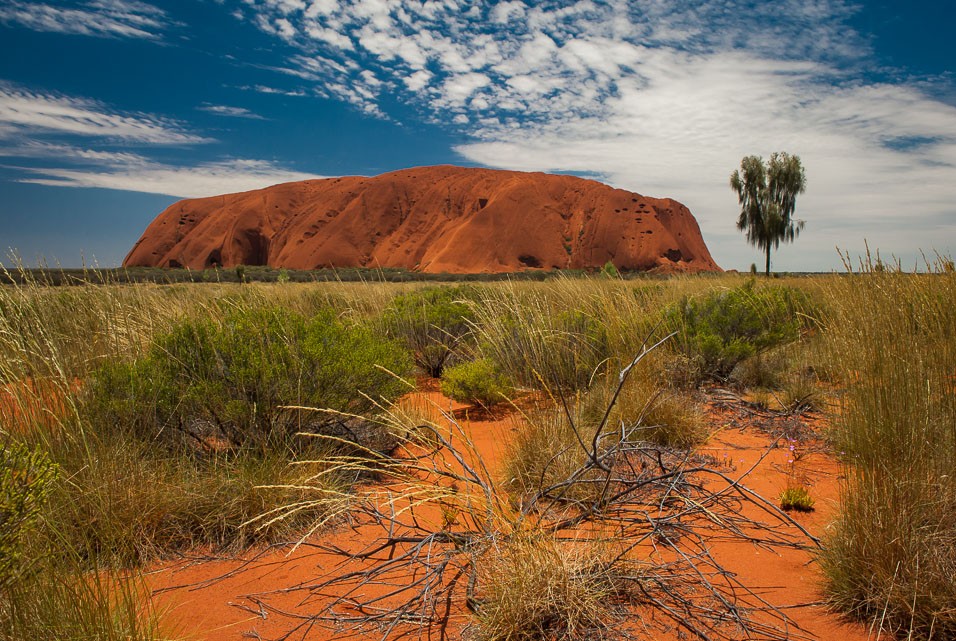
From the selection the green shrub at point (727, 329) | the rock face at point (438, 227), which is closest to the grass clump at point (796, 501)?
the green shrub at point (727, 329)

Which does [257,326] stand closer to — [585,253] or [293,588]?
[293,588]

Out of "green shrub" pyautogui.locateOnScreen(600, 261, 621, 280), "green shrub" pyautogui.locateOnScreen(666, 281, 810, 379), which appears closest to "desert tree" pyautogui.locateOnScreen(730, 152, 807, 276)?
"green shrub" pyautogui.locateOnScreen(600, 261, 621, 280)

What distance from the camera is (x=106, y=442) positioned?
2980 mm

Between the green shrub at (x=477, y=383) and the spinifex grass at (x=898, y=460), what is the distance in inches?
130

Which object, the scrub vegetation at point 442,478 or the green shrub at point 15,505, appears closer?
the green shrub at point 15,505

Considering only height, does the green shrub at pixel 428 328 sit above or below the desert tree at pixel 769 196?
below

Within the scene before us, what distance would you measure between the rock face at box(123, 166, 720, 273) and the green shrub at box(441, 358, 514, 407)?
61.2 m

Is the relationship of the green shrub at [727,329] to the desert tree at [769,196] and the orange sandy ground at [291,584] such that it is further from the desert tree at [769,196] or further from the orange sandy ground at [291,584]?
the desert tree at [769,196]

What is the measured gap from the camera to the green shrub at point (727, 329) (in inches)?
238

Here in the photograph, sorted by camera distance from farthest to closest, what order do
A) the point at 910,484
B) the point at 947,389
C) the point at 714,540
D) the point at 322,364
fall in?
1. the point at 322,364
2. the point at 714,540
3. the point at 947,389
4. the point at 910,484

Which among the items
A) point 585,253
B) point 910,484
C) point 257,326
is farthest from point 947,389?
point 585,253

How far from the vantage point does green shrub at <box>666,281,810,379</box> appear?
238 inches

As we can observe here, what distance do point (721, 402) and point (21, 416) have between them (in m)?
5.76

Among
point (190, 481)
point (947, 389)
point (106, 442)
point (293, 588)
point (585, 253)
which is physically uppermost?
point (585, 253)
